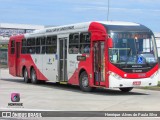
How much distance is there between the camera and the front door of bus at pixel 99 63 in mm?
Answer: 18094

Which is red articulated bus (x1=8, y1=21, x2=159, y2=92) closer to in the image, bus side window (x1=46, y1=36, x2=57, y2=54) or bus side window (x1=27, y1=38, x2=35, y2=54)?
bus side window (x1=46, y1=36, x2=57, y2=54)

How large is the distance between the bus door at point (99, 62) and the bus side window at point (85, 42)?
597 mm

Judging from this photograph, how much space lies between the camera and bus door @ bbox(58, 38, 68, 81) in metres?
21.3

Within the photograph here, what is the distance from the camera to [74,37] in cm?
2031

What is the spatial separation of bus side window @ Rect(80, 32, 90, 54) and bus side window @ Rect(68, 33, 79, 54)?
39 centimetres

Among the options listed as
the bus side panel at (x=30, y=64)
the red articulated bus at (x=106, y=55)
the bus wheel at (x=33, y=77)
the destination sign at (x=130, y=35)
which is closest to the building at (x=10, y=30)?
the bus side panel at (x=30, y=64)

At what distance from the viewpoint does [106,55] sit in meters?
17.7

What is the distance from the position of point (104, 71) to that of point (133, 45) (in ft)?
5.36

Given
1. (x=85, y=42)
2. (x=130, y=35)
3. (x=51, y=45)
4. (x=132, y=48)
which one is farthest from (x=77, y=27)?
(x=132, y=48)

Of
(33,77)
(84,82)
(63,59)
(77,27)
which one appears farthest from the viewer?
(33,77)

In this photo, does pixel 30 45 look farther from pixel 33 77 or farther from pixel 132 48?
pixel 132 48

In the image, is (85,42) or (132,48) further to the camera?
(85,42)

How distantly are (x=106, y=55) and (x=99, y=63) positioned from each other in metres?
0.76

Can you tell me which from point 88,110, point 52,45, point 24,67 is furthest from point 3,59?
point 88,110
